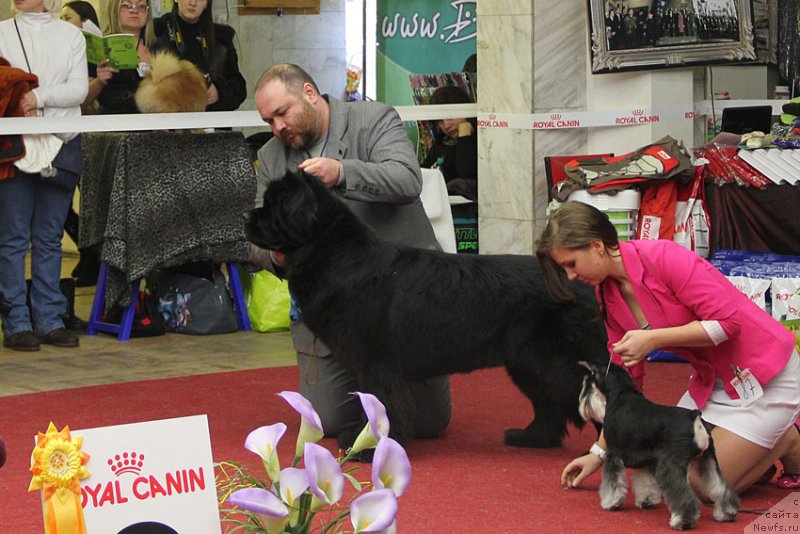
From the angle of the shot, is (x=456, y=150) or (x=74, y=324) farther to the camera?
(x=456, y=150)

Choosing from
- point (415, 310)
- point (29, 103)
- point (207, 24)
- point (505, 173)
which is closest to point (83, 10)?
point (207, 24)

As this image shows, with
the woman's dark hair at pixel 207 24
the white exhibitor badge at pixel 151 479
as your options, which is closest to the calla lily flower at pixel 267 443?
the white exhibitor badge at pixel 151 479

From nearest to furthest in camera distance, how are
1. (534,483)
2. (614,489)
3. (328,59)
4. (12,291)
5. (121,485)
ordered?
(121,485)
(614,489)
(534,483)
(12,291)
(328,59)

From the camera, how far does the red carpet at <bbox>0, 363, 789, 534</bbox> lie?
3.34 meters

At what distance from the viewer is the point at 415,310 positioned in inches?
154

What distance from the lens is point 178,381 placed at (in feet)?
17.5

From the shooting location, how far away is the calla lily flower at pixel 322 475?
1.63 meters

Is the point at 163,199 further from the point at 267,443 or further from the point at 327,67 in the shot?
the point at 267,443

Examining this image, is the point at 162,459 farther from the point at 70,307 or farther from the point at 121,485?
the point at 70,307

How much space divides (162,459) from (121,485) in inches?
3.0

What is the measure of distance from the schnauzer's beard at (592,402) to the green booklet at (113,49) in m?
3.95

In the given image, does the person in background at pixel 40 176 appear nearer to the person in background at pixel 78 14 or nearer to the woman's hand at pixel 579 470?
the person in background at pixel 78 14

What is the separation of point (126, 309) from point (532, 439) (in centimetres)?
290

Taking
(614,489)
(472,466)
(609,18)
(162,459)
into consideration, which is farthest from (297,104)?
(609,18)
